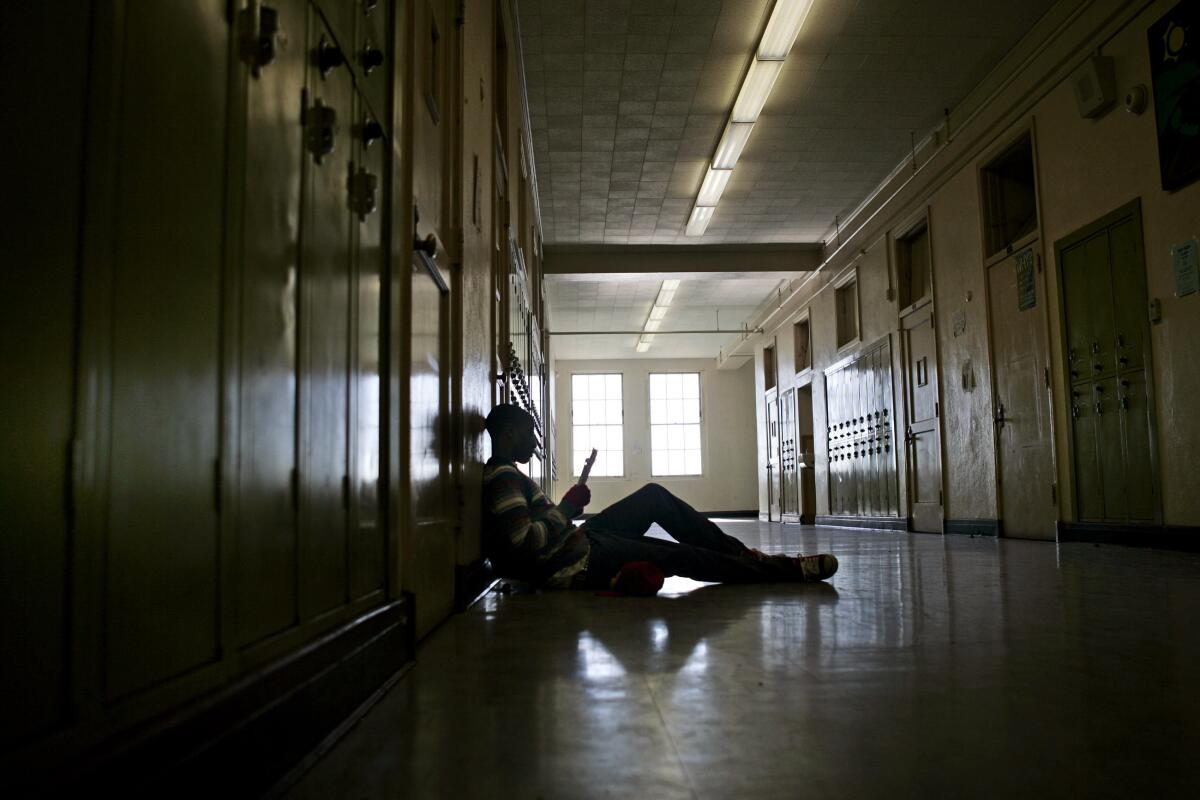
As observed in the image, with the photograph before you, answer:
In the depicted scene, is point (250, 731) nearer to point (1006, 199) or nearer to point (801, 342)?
point (1006, 199)

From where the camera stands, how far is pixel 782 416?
1698 centimetres

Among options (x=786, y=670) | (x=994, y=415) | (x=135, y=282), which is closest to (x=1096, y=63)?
(x=994, y=415)

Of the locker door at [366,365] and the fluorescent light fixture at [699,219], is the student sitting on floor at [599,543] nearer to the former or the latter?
the locker door at [366,365]

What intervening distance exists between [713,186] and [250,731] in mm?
10374

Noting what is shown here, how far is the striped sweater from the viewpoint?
3.71 metres

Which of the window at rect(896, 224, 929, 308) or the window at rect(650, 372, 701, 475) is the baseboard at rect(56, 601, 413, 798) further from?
the window at rect(650, 372, 701, 475)

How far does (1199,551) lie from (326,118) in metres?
6.09

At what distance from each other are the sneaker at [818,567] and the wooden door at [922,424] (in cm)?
632

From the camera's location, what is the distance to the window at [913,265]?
10.7m

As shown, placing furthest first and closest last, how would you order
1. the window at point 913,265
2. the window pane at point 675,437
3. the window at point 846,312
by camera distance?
1. the window pane at point 675,437
2. the window at point 846,312
3. the window at point 913,265

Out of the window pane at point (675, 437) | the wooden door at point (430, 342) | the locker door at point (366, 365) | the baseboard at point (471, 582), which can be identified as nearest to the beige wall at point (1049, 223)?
the baseboard at point (471, 582)

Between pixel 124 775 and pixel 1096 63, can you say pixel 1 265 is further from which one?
pixel 1096 63

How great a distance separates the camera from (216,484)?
1.12m

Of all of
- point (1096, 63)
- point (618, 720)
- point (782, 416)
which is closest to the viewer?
point (618, 720)
